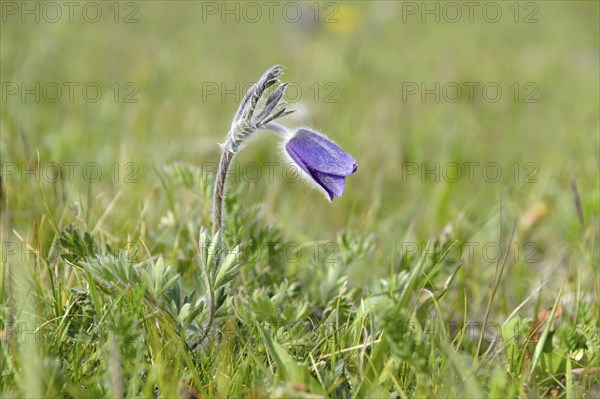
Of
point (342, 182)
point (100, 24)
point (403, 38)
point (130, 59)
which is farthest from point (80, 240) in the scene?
point (403, 38)

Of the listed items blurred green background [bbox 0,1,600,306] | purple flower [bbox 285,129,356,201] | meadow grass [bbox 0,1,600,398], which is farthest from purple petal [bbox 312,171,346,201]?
blurred green background [bbox 0,1,600,306]

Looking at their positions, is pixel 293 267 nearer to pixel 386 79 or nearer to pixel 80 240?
pixel 80 240

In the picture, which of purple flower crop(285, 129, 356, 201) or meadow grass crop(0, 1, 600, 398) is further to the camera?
purple flower crop(285, 129, 356, 201)

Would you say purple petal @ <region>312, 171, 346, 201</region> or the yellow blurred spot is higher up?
purple petal @ <region>312, 171, 346, 201</region>

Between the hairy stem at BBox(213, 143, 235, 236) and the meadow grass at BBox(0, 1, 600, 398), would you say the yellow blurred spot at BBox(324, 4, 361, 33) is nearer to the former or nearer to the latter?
the meadow grass at BBox(0, 1, 600, 398)

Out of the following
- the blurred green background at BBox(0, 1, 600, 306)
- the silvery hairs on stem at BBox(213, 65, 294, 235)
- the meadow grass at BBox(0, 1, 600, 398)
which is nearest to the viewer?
the meadow grass at BBox(0, 1, 600, 398)

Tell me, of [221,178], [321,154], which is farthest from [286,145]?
[221,178]

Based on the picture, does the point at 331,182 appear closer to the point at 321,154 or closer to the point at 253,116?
the point at 321,154

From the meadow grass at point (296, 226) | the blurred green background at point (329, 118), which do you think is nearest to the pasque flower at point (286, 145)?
the meadow grass at point (296, 226)
